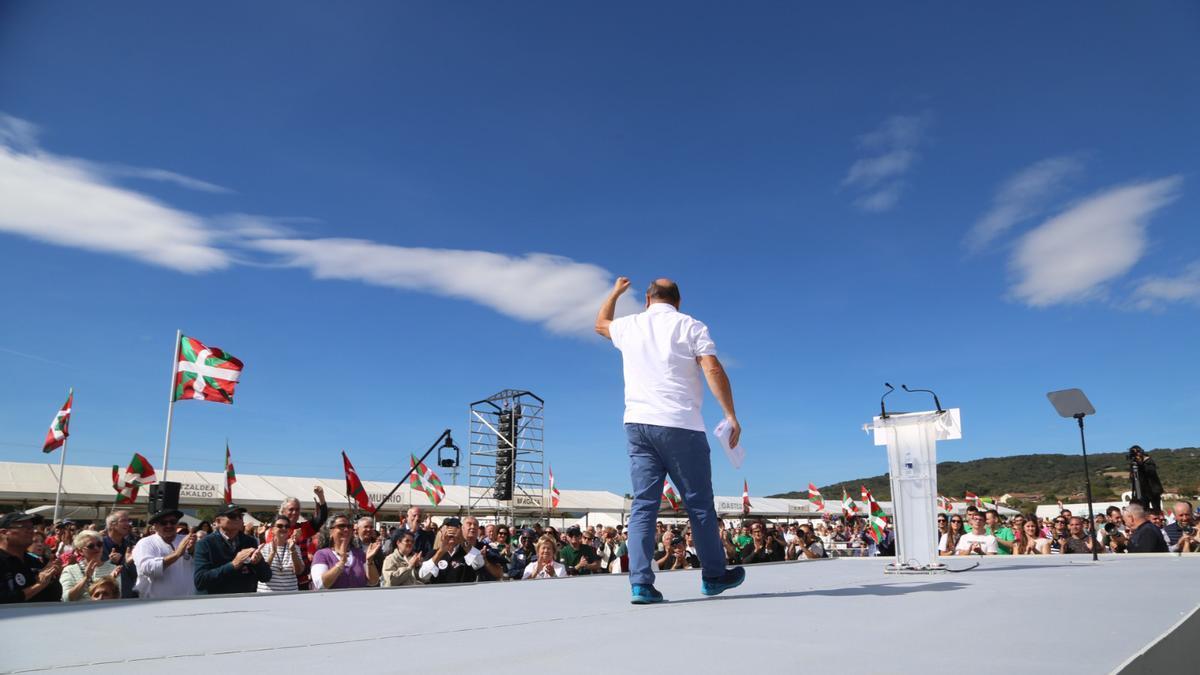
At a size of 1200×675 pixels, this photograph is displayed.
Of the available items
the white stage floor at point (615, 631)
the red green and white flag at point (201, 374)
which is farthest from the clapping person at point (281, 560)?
the red green and white flag at point (201, 374)

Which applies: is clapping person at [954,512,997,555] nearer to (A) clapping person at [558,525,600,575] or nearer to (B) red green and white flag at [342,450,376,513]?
(A) clapping person at [558,525,600,575]

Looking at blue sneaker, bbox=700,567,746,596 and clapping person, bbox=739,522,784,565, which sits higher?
blue sneaker, bbox=700,567,746,596

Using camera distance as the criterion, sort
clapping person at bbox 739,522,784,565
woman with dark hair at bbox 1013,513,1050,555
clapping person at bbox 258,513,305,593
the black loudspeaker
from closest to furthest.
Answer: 1. clapping person at bbox 258,513,305,593
2. woman with dark hair at bbox 1013,513,1050,555
3. the black loudspeaker
4. clapping person at bbox 739,522,784,565

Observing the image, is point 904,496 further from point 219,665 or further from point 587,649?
point 219,665

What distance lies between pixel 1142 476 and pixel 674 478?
37.0ft

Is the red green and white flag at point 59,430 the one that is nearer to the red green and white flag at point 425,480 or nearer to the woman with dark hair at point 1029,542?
the red green and white flag at point 425,480

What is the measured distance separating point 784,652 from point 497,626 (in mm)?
1010

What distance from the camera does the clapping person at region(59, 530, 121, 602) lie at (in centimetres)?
569

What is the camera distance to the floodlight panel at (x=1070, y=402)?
23.1 ft

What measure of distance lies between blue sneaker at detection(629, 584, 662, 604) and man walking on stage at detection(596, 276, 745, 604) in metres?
0.16

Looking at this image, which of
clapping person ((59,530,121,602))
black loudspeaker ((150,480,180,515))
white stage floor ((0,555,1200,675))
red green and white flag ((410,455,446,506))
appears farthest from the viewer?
red green and white flag ((410,455,446,506))

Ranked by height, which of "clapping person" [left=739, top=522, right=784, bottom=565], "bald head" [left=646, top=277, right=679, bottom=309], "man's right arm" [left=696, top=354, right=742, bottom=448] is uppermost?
"bald head" [left=646, top=277, right=679, bottom=309]

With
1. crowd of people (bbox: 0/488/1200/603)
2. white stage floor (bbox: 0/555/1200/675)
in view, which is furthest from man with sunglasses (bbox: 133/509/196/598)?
white stage floor (bbox: 0/555/1200/675)

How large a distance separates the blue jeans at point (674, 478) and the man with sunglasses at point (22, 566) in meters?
4.12
